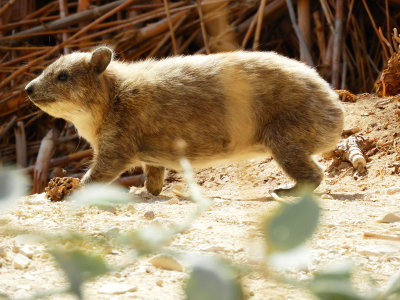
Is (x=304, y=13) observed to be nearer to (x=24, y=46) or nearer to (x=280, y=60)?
(x=280, y=60)

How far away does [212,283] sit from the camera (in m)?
0.31

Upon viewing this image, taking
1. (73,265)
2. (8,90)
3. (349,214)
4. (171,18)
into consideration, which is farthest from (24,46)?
(73,265)

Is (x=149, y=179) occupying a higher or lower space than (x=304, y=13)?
lower

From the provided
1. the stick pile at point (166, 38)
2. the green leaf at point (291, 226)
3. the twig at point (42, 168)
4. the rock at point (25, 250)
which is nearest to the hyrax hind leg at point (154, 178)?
the twig at point (42, 168)

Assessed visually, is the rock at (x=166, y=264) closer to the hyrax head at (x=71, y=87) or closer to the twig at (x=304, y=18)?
the hyrax head at (x=71, y=87)

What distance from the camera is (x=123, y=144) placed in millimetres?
3424

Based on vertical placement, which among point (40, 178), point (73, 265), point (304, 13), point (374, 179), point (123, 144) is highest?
point (73, 265)

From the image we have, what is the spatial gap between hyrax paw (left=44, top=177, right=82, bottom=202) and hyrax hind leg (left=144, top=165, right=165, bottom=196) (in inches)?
27.9

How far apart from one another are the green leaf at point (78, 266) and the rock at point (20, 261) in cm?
111

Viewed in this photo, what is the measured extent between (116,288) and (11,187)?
799 mm

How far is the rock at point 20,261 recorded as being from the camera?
1.37m

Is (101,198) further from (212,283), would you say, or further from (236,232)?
(236,232)

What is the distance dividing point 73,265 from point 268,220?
0.36 feet

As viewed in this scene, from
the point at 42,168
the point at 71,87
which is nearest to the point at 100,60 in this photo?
the point at 71,87
